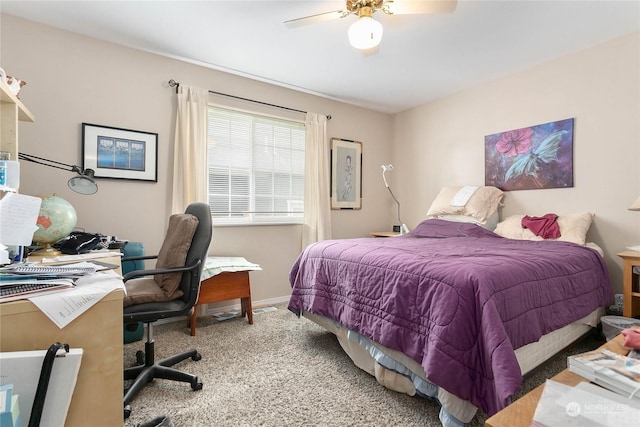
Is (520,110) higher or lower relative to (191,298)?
higher

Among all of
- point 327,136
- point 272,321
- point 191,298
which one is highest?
point 327,136

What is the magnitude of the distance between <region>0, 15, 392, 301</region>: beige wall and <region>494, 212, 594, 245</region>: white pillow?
2306 millimetres

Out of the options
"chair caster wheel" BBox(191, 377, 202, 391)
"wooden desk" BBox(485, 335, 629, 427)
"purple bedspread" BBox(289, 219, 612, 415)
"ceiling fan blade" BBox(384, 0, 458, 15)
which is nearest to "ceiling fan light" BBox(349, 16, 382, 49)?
"ceiling fan blade" BBox(384, 0, 458, 15)

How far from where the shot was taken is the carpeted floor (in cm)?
152

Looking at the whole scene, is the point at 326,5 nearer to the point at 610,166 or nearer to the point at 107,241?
the point at 107,241

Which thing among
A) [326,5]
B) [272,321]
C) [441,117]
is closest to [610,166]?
[441,117]

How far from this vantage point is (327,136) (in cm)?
395

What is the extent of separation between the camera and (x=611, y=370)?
0.85 m

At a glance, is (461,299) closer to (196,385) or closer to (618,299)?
(196,385)

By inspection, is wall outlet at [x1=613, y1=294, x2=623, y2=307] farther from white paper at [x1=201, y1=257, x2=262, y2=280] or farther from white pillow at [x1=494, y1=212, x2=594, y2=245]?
white paper at [x1=201, y1=257, x2=262, y2=280]

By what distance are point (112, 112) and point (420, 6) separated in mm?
2549

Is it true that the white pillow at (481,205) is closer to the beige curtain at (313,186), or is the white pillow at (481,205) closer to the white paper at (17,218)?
the beige curtain at (313,186)

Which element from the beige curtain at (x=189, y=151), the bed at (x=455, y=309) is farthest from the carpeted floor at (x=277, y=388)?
the beige curtain at (x=189, y=151)

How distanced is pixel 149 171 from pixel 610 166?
4.00 meters
